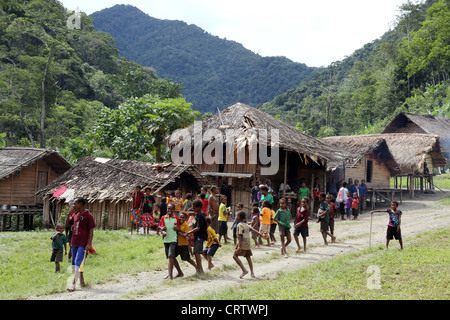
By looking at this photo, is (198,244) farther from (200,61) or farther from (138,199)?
(200,61)

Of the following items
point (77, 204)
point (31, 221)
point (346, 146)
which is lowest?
point (31, 221)

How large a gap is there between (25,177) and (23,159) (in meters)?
1.04

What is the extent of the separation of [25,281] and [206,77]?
124 meters

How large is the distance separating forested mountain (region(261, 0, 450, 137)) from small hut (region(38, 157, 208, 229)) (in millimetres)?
26681

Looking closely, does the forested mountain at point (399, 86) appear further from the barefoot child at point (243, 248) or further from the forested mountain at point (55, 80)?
the barefoot child at point (243, 248)

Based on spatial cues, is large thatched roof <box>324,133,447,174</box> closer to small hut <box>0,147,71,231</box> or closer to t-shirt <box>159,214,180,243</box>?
small hut <box>0,147,71,231</box>

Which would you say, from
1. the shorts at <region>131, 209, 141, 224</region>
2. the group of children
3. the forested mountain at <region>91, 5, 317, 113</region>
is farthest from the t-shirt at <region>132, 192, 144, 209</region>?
the forested mountain at <region>91, 5, 317, 113</region>

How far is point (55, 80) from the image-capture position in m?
50.2

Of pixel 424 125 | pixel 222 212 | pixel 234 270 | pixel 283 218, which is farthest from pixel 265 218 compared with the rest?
pixel 424 125

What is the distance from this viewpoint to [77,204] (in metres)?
7.73

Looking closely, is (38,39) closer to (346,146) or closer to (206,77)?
(346,146)

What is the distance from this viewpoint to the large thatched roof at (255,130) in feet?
64.4

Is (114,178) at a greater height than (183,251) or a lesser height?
greater
